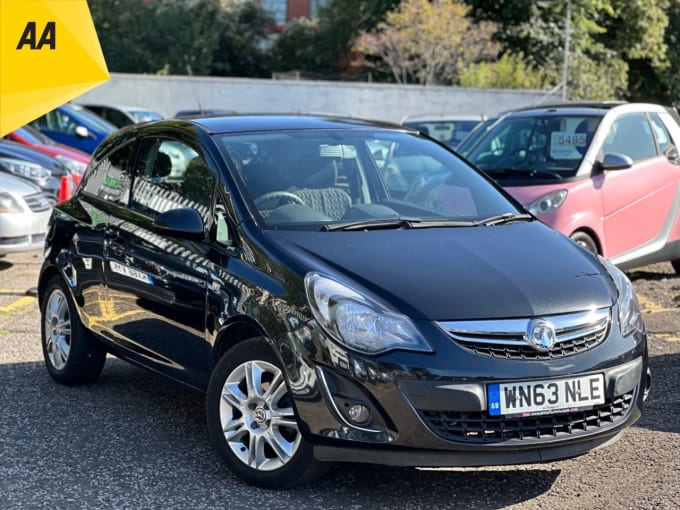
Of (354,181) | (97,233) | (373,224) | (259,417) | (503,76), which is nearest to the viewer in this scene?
(259,417)

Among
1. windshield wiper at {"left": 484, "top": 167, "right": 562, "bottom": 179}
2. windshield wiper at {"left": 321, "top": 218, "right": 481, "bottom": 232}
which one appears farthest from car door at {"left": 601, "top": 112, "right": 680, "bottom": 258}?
windshield wiper at {"left": 321, "top": 218, "right": 481, "bottom": 232}

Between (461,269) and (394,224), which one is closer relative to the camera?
(461,269)

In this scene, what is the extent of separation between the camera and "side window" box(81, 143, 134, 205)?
610 centimetres

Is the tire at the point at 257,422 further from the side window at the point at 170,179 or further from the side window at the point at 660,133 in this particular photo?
the side window at the point at 660,133

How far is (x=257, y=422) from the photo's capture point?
15.0ft

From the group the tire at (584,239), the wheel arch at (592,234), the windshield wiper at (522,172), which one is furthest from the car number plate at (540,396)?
the windshield wiper at (522,172)

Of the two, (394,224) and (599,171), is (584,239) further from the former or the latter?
(394,224)

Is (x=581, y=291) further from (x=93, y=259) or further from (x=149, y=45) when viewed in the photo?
(x=149, y=45)

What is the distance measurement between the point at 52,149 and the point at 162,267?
10462 millimetres

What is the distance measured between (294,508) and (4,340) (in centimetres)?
410

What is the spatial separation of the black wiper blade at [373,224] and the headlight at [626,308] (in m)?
0.92

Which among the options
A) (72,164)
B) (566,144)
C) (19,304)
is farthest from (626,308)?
(72,164)

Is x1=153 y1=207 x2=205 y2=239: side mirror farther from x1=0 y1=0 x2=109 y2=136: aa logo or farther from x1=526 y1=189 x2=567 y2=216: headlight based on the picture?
x1=526 y1=189 x2=567 y2=216: headlight

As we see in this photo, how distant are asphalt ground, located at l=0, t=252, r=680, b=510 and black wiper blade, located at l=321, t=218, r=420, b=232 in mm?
1046
